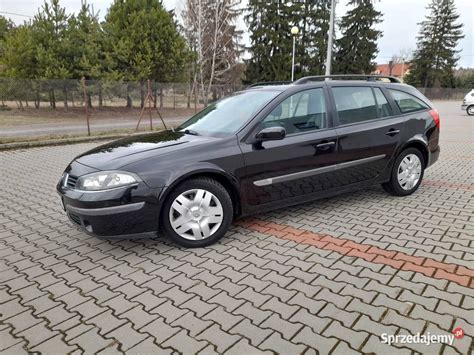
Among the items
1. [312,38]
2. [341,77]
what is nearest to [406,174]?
[341,77]

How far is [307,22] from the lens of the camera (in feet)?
117

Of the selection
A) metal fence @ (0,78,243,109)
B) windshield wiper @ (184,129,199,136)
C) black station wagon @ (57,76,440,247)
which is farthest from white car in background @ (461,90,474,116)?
windshield wiper @ (184,129,199,136)

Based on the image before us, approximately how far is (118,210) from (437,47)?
60.4 meters

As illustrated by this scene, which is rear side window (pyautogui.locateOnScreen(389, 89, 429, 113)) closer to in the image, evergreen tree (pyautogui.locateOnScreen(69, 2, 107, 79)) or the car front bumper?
the car front bumper

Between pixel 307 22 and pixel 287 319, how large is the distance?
37927 millimetres

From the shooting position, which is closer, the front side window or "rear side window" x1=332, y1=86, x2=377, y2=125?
the front side window

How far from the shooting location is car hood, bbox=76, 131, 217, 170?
3182 millimetres

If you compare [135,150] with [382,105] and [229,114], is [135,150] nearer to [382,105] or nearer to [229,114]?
[229,114]

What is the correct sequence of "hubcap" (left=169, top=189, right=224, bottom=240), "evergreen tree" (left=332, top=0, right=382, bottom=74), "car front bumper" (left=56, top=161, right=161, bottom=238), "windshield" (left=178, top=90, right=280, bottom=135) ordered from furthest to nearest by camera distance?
"evergreen tree" (left=332, top=0, right=382, bottom=74), "windshield" (left=178, top=90, right=280, bottom=135), "hubcap" (left=169, top=189, right=224, bottom=240), "car front bumper" (left=56, top=161, right=161, bottom=238)

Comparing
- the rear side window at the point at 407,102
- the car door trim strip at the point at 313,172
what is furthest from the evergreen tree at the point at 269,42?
the car door trim strip at the point at 313,172

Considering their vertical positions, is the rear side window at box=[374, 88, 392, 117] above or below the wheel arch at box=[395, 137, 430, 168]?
above

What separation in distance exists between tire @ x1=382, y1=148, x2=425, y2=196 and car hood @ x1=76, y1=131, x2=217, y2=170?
2690 millimetres

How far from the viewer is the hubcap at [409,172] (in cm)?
472

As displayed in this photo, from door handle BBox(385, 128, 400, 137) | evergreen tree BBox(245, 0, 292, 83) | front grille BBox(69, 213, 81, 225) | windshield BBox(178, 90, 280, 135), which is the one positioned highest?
evergreen tree BBox(245, 0, 292, 83)
